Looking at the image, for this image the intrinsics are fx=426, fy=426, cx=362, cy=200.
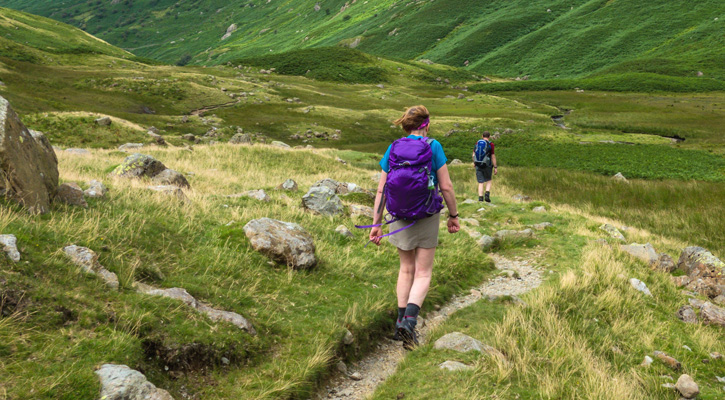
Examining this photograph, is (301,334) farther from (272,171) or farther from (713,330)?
(272,171)

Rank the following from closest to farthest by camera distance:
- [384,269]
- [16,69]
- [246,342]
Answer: [246,342] → [384,269] → [16,69]

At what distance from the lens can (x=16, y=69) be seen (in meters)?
61.3

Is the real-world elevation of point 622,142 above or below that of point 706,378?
below

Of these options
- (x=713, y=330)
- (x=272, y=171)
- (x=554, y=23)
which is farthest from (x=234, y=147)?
(x=554, y=23)

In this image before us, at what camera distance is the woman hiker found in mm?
6168

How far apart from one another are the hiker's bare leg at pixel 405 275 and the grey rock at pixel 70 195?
6.07 m

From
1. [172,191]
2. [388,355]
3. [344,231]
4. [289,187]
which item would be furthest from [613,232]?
[172,191]

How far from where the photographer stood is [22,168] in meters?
6.87

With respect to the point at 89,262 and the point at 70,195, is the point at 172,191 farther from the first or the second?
the point at 89,262

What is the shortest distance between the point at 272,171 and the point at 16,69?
60471mm

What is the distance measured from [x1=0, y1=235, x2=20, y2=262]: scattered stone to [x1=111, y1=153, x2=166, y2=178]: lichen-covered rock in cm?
891

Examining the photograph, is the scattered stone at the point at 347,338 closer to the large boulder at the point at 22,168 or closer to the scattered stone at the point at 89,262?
the scattered stone at the point at 89,262

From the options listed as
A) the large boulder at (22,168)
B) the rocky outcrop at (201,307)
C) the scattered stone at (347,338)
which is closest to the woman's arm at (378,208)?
the scattered stone at (347,338)

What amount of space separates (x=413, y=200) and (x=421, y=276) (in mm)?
1372
